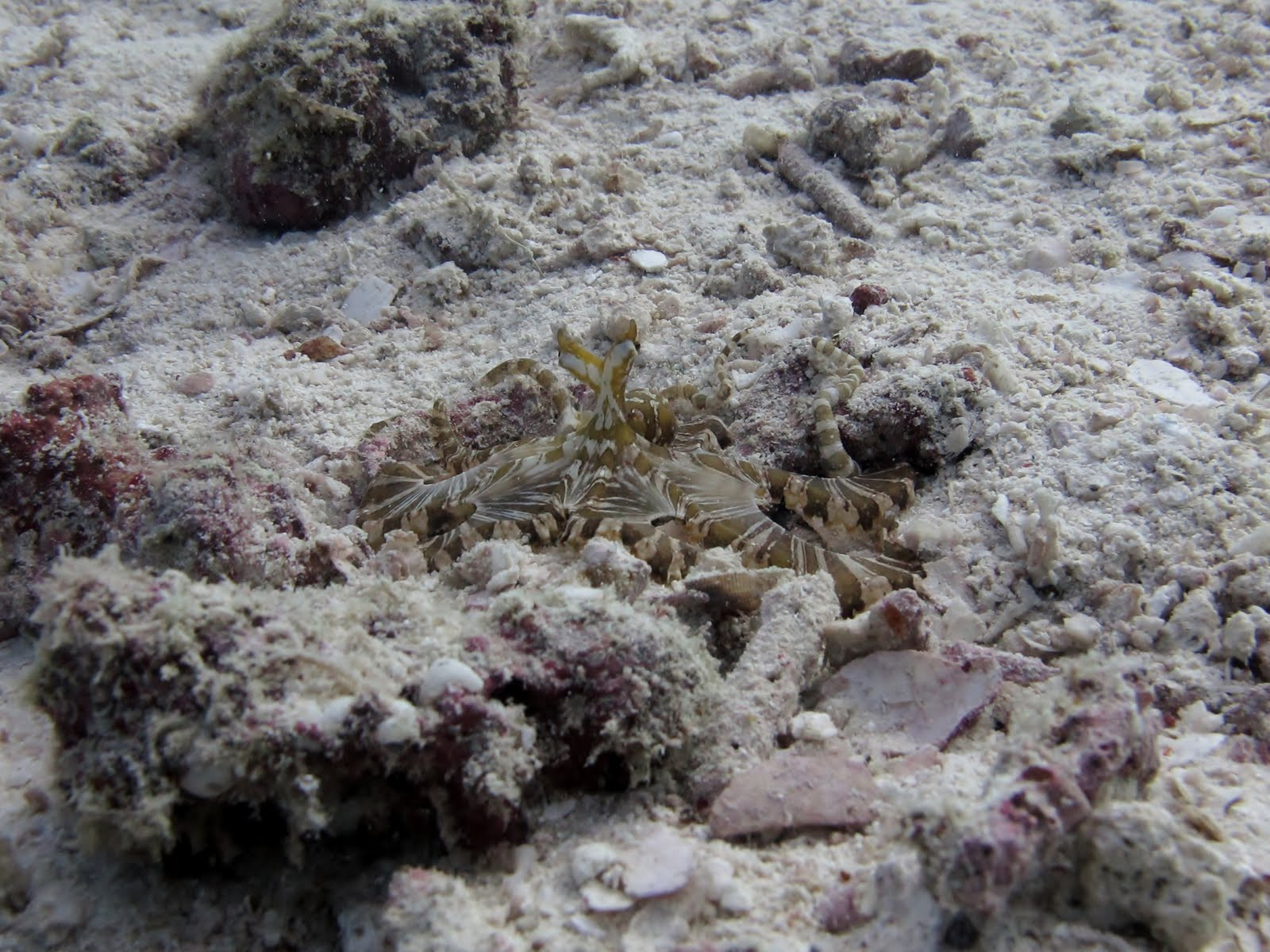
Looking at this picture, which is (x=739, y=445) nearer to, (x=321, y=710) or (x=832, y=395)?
(x=832, y=395)

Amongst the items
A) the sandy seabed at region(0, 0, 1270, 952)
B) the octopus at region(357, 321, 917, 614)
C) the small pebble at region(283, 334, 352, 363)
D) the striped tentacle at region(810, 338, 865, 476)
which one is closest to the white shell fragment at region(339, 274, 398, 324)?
the sandy seabed at region(0, 0, 1270, 952)

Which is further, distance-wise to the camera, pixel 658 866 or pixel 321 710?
pixel 658 866

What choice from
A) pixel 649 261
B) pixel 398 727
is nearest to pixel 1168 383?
pixel 649 261

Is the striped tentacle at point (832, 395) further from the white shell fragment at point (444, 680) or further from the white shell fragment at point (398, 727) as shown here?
the white shell fragment at point (398, 727)

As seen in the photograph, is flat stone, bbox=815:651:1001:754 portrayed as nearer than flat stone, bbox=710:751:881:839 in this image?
No

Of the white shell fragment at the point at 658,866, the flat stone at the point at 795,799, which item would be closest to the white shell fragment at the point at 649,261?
the flat stone at the point at 795,799

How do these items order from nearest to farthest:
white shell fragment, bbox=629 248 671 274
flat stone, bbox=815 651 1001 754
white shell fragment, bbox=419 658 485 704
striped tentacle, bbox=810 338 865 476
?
1. white shell fragment, bbox=419 658 485 704
2. flat stone, bbox=815 651 1001 754
3. striped tentacle, bbox=810 338 865 476
4. white shell fragment, bbox=629 248 671 274

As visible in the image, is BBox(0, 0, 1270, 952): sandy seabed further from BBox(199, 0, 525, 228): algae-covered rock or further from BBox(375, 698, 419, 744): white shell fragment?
BBox(199, 0, 525, 228): algae-covered rock

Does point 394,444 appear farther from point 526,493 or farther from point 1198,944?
point 1198,944
